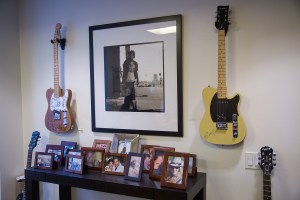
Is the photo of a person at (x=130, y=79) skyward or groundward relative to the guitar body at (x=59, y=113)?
skyward

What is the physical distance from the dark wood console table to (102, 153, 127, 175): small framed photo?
5cm

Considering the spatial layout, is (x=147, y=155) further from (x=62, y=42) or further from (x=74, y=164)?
(x=62, y=42)

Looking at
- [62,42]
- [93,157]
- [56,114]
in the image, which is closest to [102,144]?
[93,157]

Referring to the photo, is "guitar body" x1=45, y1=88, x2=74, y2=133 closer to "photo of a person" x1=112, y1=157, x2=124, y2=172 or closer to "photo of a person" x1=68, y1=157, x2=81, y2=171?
"photo of a person" x1=68, y1=157, x2=81, y2=171

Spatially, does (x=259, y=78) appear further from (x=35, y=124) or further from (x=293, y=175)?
(x=35, y=124)

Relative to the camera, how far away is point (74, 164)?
7.13 ft

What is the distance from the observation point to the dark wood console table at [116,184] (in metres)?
1.76

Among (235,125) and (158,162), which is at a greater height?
(235,125)

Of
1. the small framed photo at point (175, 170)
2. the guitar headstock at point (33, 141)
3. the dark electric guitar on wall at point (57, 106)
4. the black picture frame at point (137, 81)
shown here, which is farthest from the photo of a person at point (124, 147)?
the guitar headstock at point (33, 141)

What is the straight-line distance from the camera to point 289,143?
1825 millimetres

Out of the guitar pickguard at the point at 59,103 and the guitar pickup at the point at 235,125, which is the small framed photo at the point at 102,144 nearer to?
the guitar pickguard at the point at 59,103

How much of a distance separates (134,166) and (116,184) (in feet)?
0.61

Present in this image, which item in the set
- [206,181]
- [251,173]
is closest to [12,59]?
[206,181]

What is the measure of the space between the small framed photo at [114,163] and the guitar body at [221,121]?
67cm
